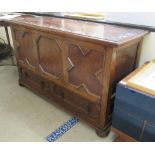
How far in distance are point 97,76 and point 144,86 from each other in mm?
341

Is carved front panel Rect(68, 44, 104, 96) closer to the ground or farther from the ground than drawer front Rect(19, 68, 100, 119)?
farther from the ground

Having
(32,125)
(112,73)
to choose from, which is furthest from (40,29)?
(32,125)

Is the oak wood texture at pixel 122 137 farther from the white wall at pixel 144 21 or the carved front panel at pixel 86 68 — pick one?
the white wall at pixel 144 21

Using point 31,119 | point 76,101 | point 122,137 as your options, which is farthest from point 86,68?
point 31,119

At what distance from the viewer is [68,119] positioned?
5.66 feet

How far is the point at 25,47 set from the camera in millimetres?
1896

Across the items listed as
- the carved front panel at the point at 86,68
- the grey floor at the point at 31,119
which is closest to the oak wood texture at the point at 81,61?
the carved front panel at the point at 86,68

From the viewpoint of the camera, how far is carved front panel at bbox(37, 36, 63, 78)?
1539mm

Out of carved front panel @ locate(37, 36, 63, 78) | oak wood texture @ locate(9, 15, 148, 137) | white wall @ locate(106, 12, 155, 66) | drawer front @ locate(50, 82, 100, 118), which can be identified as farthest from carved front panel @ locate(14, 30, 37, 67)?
white wall @ locate(106, 12, 155, 66)

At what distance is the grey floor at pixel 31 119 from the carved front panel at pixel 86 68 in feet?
1.35

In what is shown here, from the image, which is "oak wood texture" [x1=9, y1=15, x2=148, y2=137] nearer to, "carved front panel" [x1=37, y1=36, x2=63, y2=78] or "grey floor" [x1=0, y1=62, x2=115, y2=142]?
"carved front panel" [x1=37, y1=36, x2=63, y2=78]

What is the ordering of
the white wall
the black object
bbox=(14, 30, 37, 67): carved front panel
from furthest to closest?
1. bbox=(14, 30, 37, 67): carved front panel
2. the white wall
3. the black object

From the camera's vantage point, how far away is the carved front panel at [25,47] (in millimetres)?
1795
